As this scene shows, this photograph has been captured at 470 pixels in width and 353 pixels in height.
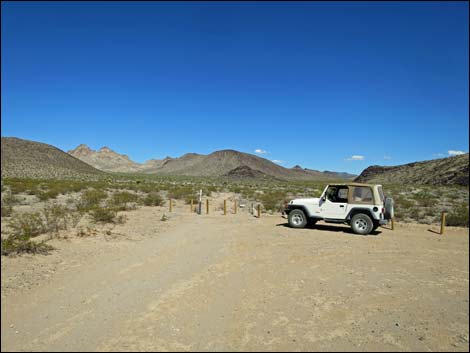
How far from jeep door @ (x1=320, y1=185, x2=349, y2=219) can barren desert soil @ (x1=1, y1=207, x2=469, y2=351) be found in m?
2.42

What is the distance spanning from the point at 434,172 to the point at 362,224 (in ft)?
245

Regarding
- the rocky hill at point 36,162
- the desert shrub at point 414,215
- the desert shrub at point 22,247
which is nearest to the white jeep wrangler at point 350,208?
the desert shrub at point 414,215

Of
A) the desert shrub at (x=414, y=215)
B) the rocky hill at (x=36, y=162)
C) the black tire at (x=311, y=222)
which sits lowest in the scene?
the black tire at (x=311, y=222)

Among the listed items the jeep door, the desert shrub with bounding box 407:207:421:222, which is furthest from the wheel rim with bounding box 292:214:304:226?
the desert shrub with bounding box 407:207:421:222

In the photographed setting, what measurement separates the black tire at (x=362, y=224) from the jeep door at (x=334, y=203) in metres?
0.45

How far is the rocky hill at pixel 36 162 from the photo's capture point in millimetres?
68938

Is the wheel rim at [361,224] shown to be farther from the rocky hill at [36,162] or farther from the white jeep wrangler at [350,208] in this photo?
the rocky hill at [36,162]

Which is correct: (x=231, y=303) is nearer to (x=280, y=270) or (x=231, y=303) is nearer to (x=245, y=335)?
(x=245, y=335)

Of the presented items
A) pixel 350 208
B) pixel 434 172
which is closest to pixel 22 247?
pixel 350 208

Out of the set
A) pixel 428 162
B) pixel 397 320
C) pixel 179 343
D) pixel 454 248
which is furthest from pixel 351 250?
pixel 428 162

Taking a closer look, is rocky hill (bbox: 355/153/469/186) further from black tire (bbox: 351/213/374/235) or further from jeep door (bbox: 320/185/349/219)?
black tire (bbox: 351/213/374/235)

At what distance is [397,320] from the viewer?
5199mm

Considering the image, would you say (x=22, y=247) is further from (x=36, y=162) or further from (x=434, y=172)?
(x=434, y=172)

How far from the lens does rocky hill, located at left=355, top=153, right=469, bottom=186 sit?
64750 mm
